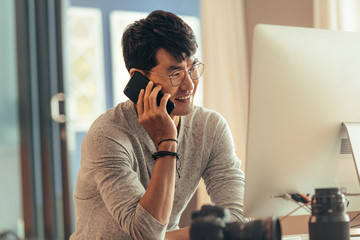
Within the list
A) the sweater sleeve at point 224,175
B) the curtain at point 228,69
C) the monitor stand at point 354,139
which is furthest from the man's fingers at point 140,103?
the curtain at point 228,69

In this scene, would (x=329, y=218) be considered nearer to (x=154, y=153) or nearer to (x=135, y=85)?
(x=154, y=153)

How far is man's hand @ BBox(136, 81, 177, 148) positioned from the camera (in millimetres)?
1353

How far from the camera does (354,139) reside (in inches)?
41.2

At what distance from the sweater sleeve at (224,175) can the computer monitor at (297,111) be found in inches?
12.4

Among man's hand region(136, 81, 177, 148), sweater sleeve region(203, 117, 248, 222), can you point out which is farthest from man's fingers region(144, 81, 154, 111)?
sweater sleeve region(203, 117, 248, 222)

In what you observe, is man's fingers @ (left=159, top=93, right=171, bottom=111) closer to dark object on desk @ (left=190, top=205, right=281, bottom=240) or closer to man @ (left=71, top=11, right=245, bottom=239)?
man @ (left=71, top=11, right=245, bottom=239)

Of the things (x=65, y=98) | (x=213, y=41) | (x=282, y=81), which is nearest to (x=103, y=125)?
(x=282, y=81)

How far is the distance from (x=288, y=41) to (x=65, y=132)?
2.69 metres

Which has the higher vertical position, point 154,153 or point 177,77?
point 177,77

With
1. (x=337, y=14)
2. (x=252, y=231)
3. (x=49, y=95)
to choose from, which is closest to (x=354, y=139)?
(x=252, y=231)

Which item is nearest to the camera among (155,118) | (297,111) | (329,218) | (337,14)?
(329,218)

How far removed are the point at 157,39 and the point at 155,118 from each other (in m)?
0.23

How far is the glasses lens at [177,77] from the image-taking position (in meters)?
1.42

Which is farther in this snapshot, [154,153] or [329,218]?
[154,153]
